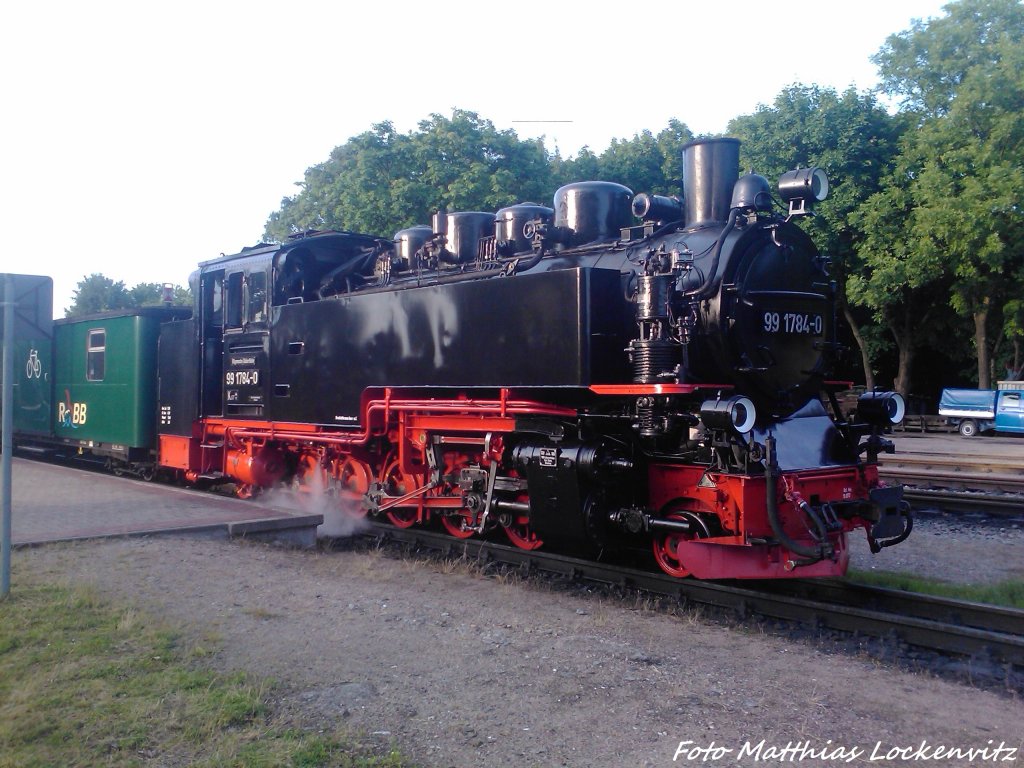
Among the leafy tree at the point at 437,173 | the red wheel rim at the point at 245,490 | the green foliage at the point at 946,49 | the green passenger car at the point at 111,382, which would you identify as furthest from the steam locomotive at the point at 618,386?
the green foliage at the point at 946,49

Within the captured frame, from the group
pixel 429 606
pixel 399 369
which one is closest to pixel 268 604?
pixel 429 606

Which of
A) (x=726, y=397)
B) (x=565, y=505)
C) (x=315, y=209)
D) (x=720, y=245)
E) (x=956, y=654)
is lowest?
(x=956, y=654)

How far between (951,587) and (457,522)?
4.68 m

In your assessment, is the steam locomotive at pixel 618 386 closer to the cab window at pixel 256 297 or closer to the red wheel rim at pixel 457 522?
the red wheel rim at pixel 457 522

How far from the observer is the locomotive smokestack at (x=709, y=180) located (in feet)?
24.4

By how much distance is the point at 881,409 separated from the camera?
24.7ft

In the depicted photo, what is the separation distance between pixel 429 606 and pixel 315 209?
2542 cm

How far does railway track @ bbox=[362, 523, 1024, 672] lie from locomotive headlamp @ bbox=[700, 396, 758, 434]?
Result: 1334 millimetres

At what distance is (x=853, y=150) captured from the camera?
2419cm

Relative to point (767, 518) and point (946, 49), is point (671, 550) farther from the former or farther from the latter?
point (946, 49)

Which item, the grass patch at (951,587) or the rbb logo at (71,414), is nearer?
the grass patch at (951,587)

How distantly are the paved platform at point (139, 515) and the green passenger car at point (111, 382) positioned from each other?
6.32ft

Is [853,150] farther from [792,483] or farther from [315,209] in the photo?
[792,483]

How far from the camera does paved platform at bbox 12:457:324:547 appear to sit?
8.19m
